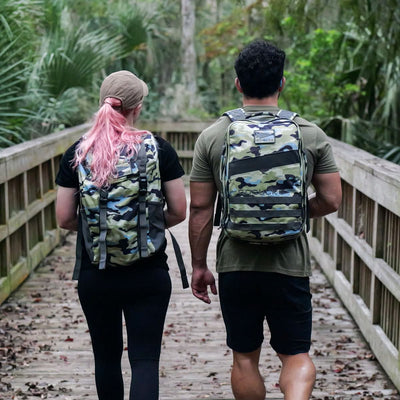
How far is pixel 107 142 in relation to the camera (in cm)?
334

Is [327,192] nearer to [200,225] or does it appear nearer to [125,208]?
[200,225]

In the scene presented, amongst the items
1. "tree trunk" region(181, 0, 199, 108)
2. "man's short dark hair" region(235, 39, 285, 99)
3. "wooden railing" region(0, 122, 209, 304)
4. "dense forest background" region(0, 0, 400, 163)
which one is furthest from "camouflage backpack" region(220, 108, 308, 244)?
"tree trunk" region(181, 0, 199, 108)

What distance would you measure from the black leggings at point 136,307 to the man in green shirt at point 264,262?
0.30 metres

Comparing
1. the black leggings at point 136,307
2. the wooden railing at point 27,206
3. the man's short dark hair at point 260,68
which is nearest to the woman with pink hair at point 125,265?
the black leggings at point 136,307

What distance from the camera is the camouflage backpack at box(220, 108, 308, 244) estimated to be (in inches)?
127

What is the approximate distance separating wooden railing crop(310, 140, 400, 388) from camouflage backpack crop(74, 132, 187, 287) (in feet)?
5.95

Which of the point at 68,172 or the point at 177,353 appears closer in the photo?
the point at 68,172

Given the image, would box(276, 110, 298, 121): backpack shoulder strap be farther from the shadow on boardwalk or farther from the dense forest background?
the dense forest background

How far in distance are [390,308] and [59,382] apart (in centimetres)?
212

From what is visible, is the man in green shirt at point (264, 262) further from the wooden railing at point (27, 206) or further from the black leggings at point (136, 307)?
the wooden railing at point (27, 206)

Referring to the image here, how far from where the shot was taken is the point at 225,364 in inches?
210

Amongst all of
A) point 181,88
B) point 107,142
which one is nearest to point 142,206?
point 107,142

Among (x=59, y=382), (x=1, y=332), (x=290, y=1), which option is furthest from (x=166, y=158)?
(x=290, y=1)

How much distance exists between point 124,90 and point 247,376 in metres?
1.38
